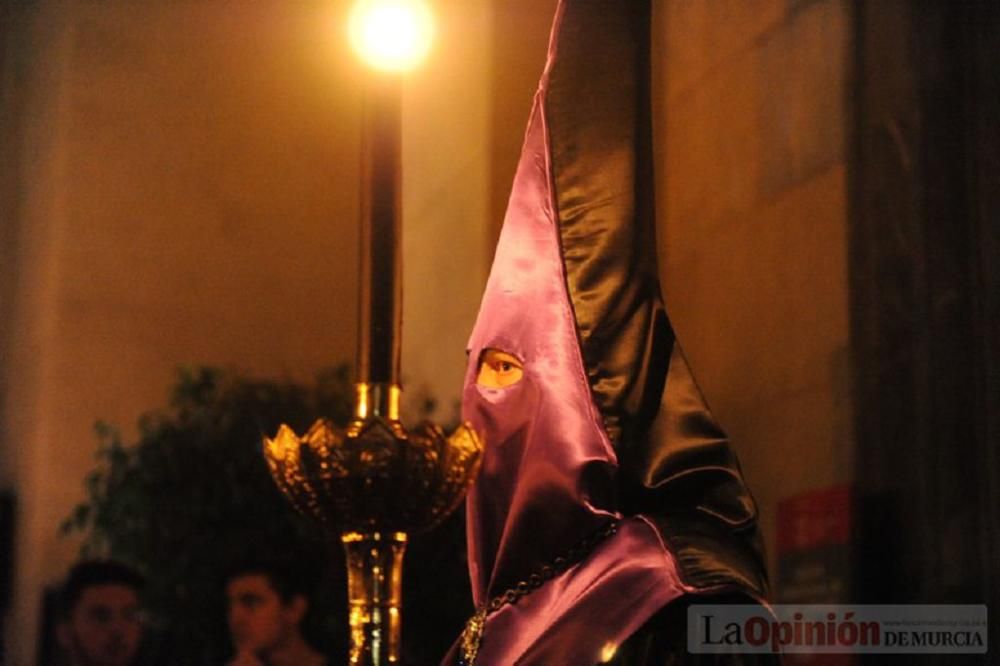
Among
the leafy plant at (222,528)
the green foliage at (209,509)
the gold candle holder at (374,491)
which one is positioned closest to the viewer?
the gold candle holder at (374,491)

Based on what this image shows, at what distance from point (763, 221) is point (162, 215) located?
231 centimetres

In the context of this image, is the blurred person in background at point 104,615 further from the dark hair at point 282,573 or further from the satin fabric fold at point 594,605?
the satin fabric fold at point 594,605

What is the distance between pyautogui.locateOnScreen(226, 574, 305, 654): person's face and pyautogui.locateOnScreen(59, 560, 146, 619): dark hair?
0.25m

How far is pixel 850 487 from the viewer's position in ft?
6.96

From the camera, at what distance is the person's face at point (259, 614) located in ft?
10.0

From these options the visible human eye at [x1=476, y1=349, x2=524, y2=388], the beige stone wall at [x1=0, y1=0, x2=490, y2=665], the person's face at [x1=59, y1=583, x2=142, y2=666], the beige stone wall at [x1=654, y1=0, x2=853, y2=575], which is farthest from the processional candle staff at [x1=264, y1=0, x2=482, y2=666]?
the beige stone wall at [x1=0, y1=0, x2=490, y2=665]

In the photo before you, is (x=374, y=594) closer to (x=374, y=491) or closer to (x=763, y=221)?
(x=374, y=491)

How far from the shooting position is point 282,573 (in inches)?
122

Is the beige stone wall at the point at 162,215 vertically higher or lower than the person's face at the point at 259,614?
higher

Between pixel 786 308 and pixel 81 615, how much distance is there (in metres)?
1.66

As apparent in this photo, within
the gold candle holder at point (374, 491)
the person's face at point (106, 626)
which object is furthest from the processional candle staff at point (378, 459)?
the person's face at point (106, 626)

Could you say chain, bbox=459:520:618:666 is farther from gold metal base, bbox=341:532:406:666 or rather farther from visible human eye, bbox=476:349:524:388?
gold metal base, bbox=341:532:406:666

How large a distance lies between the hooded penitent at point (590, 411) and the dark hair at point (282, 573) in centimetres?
106

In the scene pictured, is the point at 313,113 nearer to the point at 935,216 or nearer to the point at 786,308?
the point at 786,308
